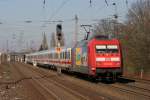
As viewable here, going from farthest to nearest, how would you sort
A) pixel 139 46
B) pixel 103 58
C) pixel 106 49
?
pixel 139 46 → pixel 106 49 → pixel 103 58

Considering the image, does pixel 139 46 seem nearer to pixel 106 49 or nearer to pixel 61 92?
pixel 106 49

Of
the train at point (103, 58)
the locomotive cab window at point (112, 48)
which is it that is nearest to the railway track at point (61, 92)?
the train at point (103, 58)

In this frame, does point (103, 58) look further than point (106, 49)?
No

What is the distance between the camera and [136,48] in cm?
4066

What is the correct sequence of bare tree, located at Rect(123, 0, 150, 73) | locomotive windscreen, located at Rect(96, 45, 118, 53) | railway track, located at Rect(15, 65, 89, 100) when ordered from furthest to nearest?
bare tree, located at Rect(123, 0, 150, 73) → locomotive windscreen, located at Rect(96, 45, 118, 53) → railway track, located at Rect(15, 65, 89, 100)

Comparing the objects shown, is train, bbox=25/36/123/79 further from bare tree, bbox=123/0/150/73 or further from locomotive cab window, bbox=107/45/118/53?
bare tree, bbox=123/0/150/73

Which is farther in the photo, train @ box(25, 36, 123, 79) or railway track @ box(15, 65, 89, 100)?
train @ box(25, 36, 123, 79)

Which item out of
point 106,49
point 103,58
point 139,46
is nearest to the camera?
point 103,58

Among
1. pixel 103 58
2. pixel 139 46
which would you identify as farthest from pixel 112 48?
pixel 139 46

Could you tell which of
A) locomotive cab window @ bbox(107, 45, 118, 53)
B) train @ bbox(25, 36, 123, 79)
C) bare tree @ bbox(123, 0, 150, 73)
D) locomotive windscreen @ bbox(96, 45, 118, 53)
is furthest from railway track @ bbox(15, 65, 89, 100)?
bare tree @ bbox(123, 0, 150, 73)

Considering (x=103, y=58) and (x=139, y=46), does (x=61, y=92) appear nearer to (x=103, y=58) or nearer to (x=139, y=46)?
(x=103, y=58)

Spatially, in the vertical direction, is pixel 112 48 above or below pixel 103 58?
above

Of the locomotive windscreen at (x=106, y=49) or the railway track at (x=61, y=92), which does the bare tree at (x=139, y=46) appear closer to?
the locomotive windscreen at (x=106, y=49)

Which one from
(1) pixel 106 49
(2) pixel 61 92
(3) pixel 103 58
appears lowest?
(2) pixel 61 92
